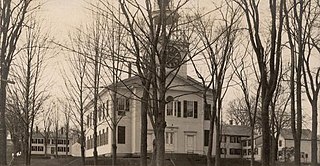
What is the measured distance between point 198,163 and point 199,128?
6.21 m

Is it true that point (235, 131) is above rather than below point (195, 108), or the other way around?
below

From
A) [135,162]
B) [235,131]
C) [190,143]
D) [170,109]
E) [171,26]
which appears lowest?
[135,162]

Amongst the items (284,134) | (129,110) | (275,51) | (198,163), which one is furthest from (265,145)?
(284,134)

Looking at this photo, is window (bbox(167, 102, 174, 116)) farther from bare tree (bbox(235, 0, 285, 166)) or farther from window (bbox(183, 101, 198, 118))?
bare tree (bbox(235, 0, 285, 166))

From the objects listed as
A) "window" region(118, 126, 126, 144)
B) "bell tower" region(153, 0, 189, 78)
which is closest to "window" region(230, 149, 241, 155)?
"window" region(118, 126, 126, 144)

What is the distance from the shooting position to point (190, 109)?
5088 centimetres

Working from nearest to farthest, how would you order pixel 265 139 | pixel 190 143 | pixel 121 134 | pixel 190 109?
pixel 265 139, pixel 121 134, pixel 190 143, pixel 190 109

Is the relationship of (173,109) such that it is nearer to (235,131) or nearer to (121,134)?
(121,134)

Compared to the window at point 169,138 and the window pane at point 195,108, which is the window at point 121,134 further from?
the window pane at point 195,108

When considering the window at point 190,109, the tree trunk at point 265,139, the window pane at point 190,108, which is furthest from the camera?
the window pane at point 190,108

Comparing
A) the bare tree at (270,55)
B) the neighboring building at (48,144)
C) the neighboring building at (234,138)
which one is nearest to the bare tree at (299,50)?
the bare tree at (270,55)

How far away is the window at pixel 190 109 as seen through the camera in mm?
50500

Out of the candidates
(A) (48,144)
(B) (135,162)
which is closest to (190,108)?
(B) (135,162)

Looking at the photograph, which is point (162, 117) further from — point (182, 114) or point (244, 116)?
point (244, 116)
